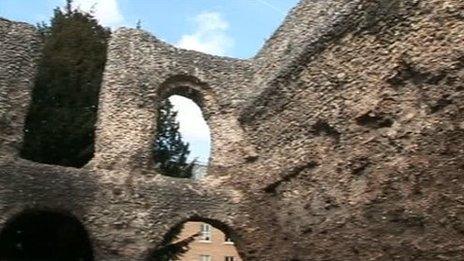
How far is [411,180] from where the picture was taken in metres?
7.34

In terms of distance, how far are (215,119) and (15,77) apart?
3219mm

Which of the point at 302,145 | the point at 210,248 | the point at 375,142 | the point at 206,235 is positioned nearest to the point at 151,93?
the point at 302,145

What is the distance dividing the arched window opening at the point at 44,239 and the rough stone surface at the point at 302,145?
2585 mm

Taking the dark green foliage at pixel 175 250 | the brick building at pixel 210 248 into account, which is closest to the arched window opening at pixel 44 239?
the dark green foliage at pixel 175 250

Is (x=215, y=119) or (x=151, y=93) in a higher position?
(x=151, y=93)

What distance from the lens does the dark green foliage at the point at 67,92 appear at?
13.6m

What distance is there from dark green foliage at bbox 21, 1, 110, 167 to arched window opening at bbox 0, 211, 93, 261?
4.29 ft

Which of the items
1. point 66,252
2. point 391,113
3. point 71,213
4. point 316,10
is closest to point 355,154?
point 391,113

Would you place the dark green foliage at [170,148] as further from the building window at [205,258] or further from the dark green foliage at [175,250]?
the building window at [205,258]

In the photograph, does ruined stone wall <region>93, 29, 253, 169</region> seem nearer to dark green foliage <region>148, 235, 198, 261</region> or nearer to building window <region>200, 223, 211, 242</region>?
dark green foliage <region>148, 235, 198, 261</region>

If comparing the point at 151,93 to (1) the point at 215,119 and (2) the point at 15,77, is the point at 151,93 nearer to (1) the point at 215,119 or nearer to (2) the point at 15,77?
(1) the point at 215,119

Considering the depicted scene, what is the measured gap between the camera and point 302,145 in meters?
9.62

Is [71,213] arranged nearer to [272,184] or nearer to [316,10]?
[272,184]

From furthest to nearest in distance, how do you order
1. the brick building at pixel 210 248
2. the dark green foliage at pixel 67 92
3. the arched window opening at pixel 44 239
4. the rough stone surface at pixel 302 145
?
the brick building at pixel 210 248
the dark green foliage at pixel 67 92
the arched window opening at pixel 44 239
the rough stone surface at pixel 302 145
